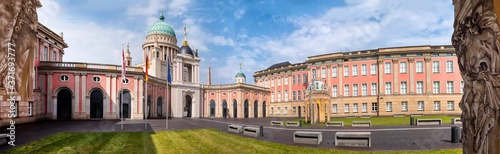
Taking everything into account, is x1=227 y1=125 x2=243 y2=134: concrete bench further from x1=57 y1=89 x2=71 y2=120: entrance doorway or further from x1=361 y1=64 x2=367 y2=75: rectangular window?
x1=361 y1=64 x2=367 y2=75: rectangular window

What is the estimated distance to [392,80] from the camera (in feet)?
159

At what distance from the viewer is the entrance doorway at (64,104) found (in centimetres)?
3962

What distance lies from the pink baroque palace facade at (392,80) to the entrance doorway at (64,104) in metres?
38.1

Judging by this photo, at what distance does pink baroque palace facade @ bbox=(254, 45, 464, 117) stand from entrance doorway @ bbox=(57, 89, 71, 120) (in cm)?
3809

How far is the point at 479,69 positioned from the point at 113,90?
4677cm

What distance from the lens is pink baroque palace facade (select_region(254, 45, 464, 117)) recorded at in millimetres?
45812

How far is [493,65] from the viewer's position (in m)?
3.46

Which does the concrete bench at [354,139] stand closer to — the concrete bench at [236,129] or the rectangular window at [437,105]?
the concrete bench at [236,129]

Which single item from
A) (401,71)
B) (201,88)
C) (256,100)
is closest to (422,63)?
(401,71)

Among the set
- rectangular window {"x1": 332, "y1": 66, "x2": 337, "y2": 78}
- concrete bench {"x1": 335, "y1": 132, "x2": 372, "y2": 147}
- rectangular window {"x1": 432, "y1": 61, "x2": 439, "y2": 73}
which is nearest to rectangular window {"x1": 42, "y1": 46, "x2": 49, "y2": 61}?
concrete bench {"x1": 335, "y1": 132, "x2": 372, "y2": 147}

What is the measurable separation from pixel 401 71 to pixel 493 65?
169ft

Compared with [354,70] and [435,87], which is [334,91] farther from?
[435,87]

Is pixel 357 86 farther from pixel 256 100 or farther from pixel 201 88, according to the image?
pixel 201 88

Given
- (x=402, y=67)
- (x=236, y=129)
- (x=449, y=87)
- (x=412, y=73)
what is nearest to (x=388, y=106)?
(x=412, y=73)
